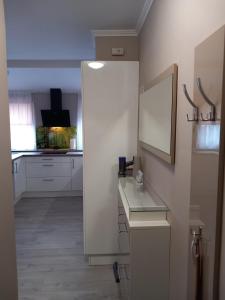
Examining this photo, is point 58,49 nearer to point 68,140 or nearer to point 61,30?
point 61,30

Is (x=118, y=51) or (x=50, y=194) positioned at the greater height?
(x=118, y=51)

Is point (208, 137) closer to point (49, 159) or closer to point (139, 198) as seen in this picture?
point (139, 198)

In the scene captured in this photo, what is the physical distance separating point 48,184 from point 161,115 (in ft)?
13.4

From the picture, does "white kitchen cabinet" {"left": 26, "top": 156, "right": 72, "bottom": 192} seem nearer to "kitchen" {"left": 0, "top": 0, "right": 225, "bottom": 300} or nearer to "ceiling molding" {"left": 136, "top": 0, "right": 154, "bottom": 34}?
"kitchen" {"left": 0, "top": 0, "right": 225, "bottom": 300}

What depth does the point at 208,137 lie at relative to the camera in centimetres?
105

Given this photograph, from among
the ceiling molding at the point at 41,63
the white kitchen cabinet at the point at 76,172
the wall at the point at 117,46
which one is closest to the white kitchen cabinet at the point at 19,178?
the white kitchen cabinet at the point at 76,172

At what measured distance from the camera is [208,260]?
3.45 ft

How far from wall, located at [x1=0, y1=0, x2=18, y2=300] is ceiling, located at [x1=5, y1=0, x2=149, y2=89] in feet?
3.33

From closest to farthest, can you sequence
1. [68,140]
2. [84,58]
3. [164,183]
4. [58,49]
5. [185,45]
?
[185,45] < [164,183] < [58,49] < [84,58] < [68,140]

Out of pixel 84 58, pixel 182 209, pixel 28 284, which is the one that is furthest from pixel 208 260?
pixel 84 58

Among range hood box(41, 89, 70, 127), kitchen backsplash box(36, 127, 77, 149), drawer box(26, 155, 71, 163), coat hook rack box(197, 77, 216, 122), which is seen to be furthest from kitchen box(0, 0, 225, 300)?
kitchen backsplash box(36, 127, 77, 149)

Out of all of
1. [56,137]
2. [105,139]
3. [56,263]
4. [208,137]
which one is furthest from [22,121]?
[208,137]

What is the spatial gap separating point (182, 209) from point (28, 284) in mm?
1854

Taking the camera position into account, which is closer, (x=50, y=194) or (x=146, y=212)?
(x=146, y=212)
